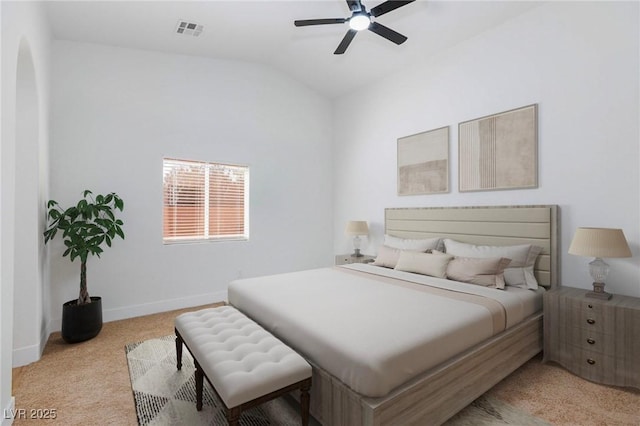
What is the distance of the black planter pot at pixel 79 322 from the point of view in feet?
9.71

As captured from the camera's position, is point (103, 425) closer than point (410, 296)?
Yes

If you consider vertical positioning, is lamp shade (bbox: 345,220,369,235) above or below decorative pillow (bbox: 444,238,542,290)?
above

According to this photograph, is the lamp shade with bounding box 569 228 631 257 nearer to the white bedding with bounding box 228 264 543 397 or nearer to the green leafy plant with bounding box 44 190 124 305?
the white bedding with bounding box 228 264 543 397

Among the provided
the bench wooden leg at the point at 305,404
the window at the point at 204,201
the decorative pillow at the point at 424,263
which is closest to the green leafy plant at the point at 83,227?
the window at the point at 204,201

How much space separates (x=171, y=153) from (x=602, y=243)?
14.8 ft

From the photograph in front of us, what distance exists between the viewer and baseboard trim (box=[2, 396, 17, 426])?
1.74 metres

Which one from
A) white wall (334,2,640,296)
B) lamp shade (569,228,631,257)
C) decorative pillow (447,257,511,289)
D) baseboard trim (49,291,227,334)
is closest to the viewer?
lamp shade (569,228,631,257)

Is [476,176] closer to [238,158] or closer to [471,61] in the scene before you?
[471,61]

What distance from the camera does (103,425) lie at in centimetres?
184

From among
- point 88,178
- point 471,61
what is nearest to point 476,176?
point 471,61

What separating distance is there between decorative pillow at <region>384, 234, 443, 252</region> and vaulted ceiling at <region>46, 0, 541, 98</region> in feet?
7.77

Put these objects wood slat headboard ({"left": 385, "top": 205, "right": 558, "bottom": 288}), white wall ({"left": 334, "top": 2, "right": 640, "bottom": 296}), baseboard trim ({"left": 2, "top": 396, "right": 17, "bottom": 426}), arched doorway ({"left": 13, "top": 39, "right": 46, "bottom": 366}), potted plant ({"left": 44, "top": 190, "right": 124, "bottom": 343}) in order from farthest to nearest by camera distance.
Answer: potted plant ({"left": 44, "top": 190, "right": 124, "bottom": 343}), wood slat headboard ({"left": 385, "top": 205, "right": 558, "bottom": 288}), arched doorway ({"left": 13, "top": 39, "right": 46, "bottom": 366}), white wall ({"left": 334, "top": 2, "right": 640, "bottom": 296}), baseboard trim ({"left": 2, "top": 396, "right": 17, "bottom": 426})

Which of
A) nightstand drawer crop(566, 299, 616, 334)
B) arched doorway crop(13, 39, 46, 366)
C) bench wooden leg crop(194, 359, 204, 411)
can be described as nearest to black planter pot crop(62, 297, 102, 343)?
arched doorway crop(13, 39, 46, 366)

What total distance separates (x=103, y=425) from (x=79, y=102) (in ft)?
10.8
